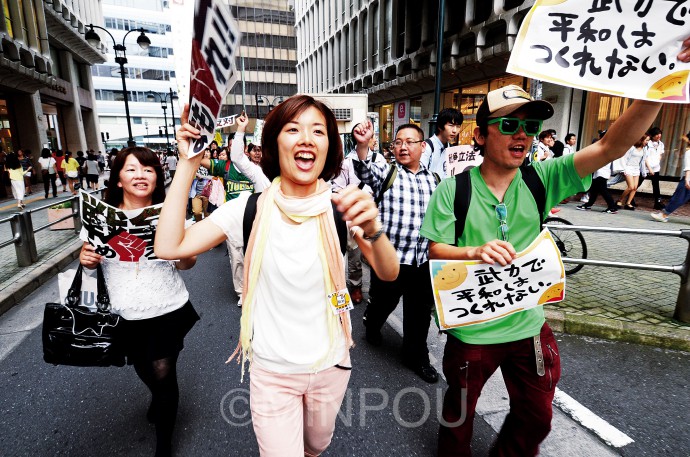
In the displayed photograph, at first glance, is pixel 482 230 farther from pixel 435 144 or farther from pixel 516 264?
pixel 435 144

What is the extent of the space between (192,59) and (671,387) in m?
4.00

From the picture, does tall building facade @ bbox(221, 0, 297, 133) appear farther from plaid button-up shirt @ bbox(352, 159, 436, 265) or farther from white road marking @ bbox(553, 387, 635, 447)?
white road marking @ bbox(553, 387, 635, 447)

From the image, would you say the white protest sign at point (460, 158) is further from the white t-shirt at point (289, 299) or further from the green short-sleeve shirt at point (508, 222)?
the white t-shirt at point (289, 299)

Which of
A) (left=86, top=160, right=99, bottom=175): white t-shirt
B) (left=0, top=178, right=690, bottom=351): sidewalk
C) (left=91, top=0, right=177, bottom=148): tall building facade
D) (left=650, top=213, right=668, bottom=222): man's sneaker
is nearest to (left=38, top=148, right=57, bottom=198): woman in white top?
(left=86, top=160, right=99, bottom=175): white t-shirt

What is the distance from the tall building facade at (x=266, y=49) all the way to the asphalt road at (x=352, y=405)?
2133 inches

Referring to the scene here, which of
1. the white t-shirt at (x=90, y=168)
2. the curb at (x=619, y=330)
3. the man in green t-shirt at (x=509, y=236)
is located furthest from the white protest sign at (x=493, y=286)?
the white t-shirt at (x=90, y=168)

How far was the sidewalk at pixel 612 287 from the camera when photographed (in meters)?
3.83

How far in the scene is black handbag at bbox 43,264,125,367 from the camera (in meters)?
2.24

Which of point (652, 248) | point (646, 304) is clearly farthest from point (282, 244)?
point (652, 248)

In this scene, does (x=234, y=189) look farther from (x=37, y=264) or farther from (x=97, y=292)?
(x=37, y=264)

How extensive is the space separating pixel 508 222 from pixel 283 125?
1.22 m

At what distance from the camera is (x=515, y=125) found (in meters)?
1.86

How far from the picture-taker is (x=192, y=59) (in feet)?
4.23

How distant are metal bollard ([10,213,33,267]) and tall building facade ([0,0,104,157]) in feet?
44.9
